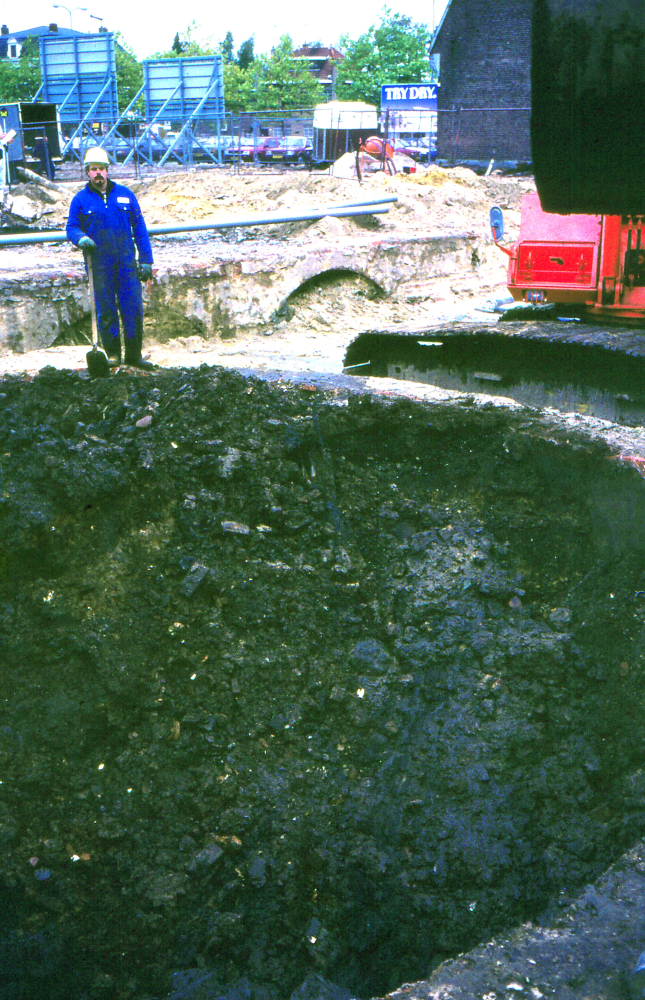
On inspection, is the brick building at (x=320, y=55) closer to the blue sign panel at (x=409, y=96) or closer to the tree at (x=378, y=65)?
the tree at (x=378, y=65)

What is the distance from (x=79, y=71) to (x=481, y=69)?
41.3ft

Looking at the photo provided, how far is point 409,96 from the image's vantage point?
30.6 meters

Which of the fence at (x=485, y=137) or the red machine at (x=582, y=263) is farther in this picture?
the fence at (x=485, y=137)

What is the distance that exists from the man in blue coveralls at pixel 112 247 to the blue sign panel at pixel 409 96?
24900 millimetres

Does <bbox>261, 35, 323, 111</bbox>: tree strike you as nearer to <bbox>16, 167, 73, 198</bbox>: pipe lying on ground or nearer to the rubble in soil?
<bbox>16, 167, 73, 198</bbox>: pipe lying on ground

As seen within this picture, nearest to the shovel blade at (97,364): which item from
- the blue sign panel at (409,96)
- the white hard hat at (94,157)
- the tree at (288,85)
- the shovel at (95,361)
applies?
the shovel at (95,361)

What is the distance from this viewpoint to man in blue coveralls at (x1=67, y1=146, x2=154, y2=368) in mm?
6672

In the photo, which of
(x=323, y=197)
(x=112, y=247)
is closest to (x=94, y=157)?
(x=112, y=247)

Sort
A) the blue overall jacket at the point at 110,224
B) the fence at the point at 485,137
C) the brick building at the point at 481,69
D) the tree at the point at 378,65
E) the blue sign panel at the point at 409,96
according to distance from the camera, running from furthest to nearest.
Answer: the tree at the point at 378,65 → the blue sign panel at the point at 409,96 → the brick building at the point at 481,69 → the fence at the point at 485,137 → the blue overall jacket at the point at 110,224

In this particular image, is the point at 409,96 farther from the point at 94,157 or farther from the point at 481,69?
the point at 94,157

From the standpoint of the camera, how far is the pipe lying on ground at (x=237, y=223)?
8.62m

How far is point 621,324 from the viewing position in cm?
655

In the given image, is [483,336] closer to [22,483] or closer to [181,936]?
[22,483]

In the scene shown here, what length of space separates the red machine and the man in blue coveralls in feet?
9.25
